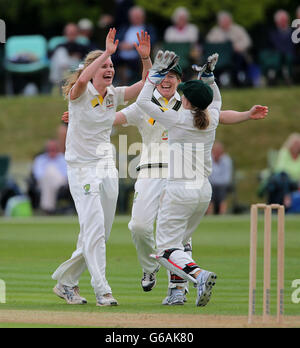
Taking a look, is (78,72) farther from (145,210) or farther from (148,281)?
(148,281)

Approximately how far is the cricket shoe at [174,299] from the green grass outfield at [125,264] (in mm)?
133

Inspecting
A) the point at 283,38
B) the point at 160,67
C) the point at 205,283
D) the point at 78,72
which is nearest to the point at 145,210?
the point at 78,72

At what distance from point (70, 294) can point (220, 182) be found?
12933mm

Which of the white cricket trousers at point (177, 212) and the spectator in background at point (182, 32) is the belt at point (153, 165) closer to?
the white cricket trousers at point (177, 212)

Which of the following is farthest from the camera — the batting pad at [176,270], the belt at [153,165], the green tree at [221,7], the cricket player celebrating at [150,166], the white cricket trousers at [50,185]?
the green tree at [221,7]

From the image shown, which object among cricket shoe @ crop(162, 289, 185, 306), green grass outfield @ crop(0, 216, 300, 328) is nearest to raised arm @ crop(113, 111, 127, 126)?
green grass outfield @ crop(0, 216, 300, 328)

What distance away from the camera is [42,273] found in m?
14.0

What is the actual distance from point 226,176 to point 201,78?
42.3ft

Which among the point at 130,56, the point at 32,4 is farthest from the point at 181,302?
the point at 32,4

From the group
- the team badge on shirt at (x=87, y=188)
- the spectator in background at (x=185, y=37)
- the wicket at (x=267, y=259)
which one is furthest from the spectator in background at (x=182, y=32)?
the wicket at (x=267, y=259)

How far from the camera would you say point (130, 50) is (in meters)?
26.9

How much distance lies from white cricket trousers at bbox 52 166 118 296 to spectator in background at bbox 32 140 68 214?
12662 millimetres

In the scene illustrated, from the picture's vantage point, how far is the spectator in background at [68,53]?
27.2 m

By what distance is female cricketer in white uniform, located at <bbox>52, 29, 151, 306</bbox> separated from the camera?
35.0 feet
